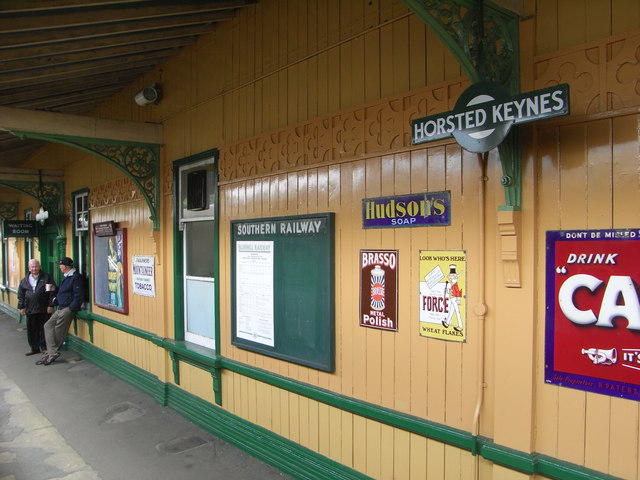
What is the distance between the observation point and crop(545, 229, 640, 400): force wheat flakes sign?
2.22 meters

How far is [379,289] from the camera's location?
3.30 meters

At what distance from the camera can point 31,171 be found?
928 cm

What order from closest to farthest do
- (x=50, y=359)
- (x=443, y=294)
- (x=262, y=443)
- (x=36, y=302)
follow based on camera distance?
(x=443, y=294), (x=262, y=443), (x=50, y=359), (x=36, y=302)

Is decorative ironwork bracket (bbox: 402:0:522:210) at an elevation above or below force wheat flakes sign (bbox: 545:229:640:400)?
above

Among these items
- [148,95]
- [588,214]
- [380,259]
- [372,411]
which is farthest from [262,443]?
[148,95]

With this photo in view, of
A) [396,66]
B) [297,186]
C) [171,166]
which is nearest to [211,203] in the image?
[171,166]

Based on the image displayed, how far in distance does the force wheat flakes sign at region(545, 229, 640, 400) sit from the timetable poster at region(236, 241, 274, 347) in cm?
245

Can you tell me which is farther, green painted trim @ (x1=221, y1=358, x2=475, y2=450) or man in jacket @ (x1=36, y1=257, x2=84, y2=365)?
man in jacket @ (x1=36, y1=257, x2=84, y2=365)

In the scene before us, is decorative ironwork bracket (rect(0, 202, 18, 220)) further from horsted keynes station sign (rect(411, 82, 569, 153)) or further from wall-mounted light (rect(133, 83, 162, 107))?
horsted keynes station sign (rect(411, 82, 569, 153))

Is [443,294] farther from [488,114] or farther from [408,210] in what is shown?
[488,114]

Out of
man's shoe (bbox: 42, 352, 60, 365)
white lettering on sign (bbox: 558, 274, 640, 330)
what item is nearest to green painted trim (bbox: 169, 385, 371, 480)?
white lettering on sign (bbox: 558, 274, 640, 330)

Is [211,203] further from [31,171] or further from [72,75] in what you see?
[31,171]

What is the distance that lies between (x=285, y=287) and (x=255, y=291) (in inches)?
18.0

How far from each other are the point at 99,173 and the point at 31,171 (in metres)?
2.47
